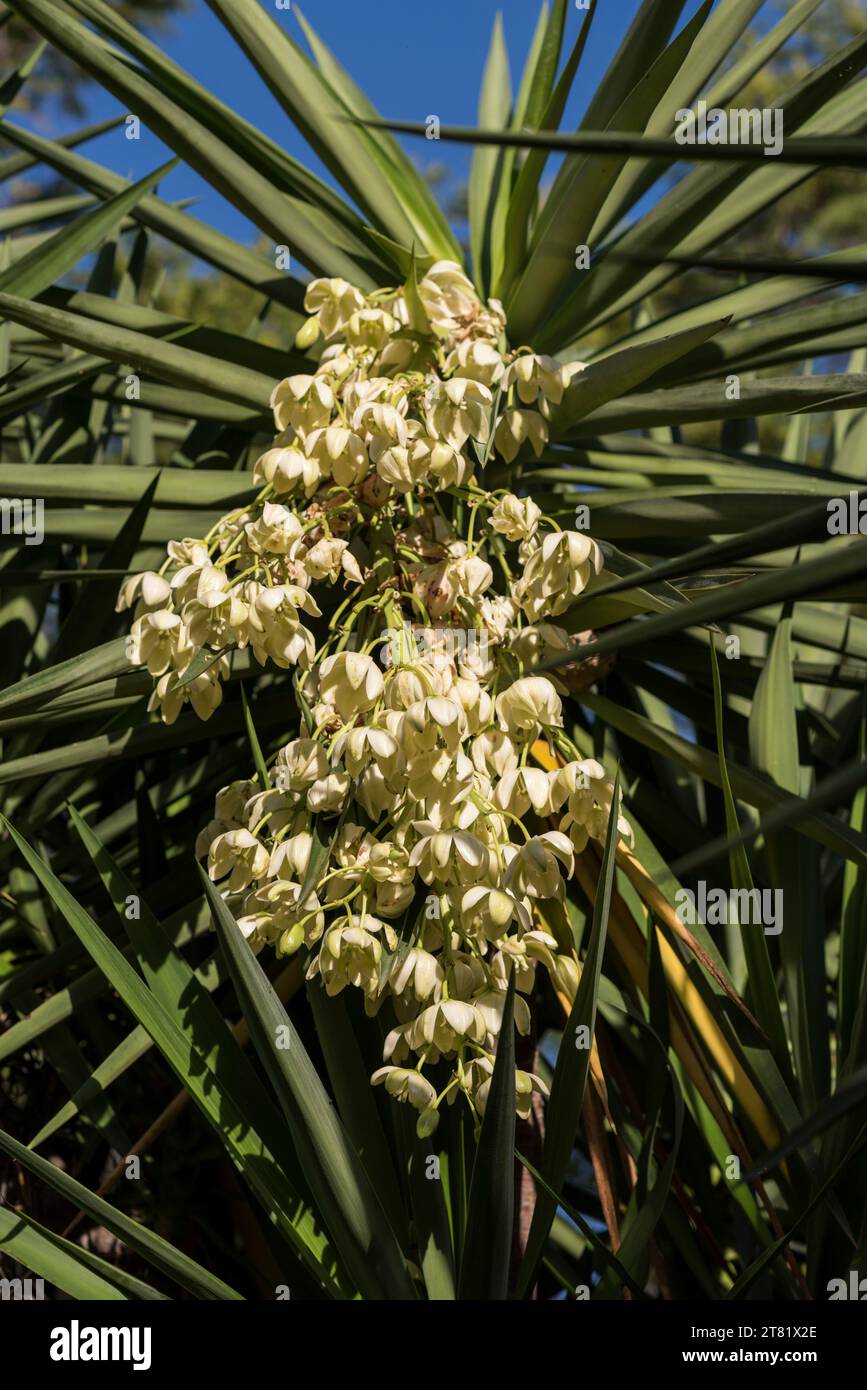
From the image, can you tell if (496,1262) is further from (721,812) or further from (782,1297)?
(721,812)

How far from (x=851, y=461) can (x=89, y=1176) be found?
1.59 meters

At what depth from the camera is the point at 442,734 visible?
93 centimetres

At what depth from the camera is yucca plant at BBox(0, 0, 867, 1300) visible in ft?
3.15

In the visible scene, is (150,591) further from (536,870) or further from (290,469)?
(536,870)

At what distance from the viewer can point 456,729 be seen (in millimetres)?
929

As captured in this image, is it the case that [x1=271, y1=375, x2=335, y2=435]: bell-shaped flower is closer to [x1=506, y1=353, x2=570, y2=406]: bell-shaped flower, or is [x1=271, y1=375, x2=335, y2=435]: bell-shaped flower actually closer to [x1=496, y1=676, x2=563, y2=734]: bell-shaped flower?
[x1=506, y1=353, x2=570, y2=406]: bell-shaped flower

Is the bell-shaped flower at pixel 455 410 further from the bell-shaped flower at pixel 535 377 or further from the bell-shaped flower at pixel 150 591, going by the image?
the bell-shaped flower at pixel 150 591

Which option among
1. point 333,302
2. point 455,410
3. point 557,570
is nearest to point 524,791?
point 557,570

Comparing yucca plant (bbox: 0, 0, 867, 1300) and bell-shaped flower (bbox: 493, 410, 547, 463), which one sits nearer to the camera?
yucca plant (bbox: 0, 0, 867, 1300)

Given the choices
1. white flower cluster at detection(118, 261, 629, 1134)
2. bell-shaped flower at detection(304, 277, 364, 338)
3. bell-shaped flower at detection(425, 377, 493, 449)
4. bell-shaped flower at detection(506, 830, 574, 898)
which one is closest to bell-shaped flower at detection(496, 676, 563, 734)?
white flower cluster at detection(118, 261, 629, 1134)

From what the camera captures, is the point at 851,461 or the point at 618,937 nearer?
the point at 618,937

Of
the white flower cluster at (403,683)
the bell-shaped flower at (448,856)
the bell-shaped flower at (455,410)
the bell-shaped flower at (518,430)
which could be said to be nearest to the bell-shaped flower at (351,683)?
the white flower cluster at (403,683)
